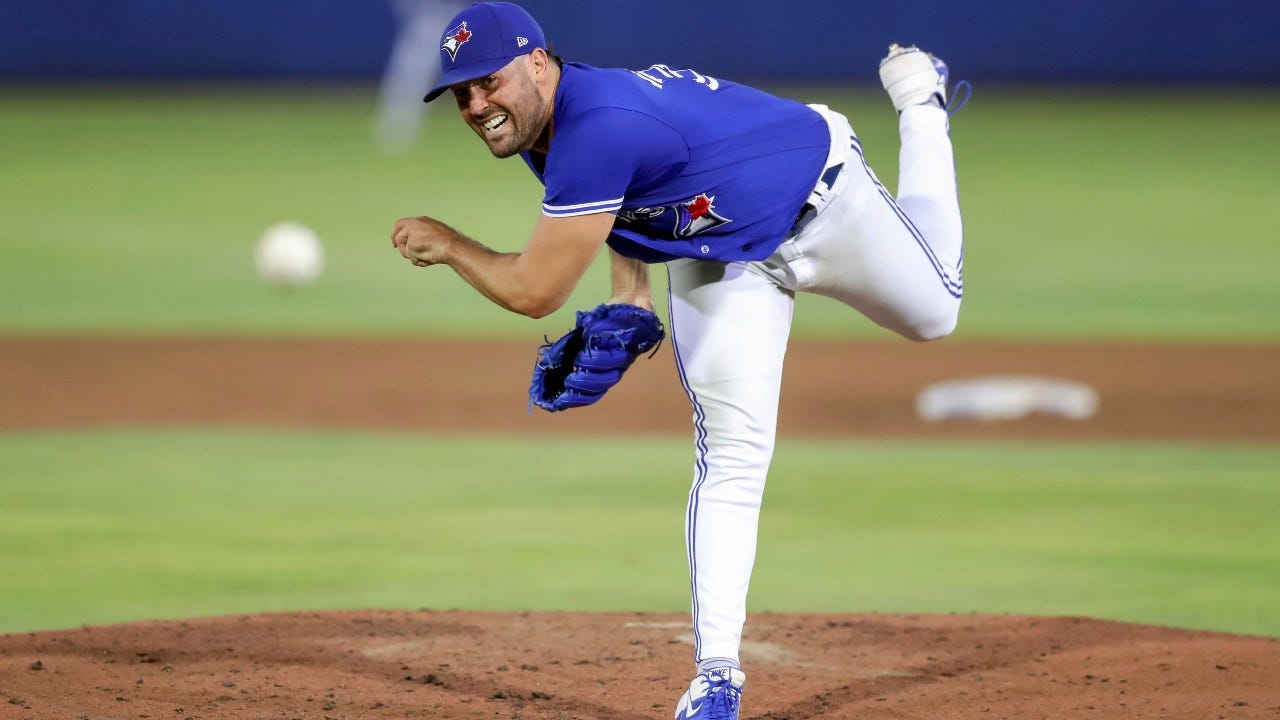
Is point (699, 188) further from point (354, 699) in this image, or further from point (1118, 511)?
point (1118, 511)

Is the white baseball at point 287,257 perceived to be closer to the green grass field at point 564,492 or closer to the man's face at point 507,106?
the green grass field at point 564,492

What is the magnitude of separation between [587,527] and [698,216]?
2871 millimetres

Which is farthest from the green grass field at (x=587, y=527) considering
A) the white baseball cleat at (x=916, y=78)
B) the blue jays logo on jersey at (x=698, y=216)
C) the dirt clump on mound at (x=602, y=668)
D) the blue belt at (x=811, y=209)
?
the blue jays logo on jersey at (x=698, y=216)

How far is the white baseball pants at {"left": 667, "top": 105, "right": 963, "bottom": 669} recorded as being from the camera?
12.0ft

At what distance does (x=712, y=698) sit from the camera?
3.60 meters

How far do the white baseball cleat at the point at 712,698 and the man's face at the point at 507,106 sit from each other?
1248mm

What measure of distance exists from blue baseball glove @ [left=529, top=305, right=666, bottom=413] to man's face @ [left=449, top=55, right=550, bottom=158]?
510 mm

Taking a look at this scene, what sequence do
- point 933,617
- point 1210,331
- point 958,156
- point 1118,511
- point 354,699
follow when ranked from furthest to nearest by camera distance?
point 958,156 → point 1210,331 → point 1118,511 → point 933,617 → point 354,699

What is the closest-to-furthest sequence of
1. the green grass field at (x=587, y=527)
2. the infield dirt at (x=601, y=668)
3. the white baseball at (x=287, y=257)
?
the infield dirt at (x=601, y=668), the green grass field at (x=587, y=527), the white baseball at (x=287, y=257)

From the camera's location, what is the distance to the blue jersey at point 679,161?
3.32 metres

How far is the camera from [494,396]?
8703mm

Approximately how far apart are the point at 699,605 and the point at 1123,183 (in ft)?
46.8

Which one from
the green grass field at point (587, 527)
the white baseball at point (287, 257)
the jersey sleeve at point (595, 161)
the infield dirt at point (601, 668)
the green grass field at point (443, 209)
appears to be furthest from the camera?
the white baseball at point (287, 257)

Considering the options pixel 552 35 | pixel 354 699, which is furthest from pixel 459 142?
pixel 354 699
